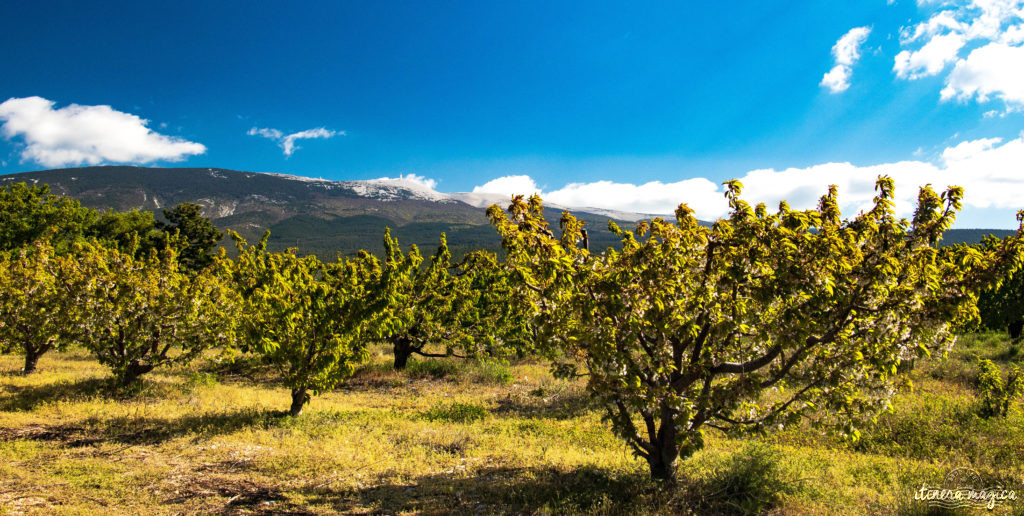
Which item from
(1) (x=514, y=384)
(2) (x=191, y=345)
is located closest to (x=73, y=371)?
(2) (x=191, y=345)

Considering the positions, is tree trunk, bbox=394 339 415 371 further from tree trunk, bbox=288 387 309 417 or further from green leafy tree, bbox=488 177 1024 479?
green leafy tree, bbox=488 177 1024 479

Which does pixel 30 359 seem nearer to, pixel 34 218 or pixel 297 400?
pixel 297 400

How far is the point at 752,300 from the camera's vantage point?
6.26 metres

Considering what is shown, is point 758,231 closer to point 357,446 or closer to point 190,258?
point 357,446

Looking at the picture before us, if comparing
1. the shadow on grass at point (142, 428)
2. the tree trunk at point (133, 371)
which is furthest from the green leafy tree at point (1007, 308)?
the tree trunk at point (133, 371)

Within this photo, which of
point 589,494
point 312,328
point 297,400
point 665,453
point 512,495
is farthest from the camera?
point 297,400

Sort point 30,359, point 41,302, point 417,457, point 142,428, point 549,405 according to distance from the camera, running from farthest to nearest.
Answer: point 30,359 → point 549,405 → point 41,302 → point 142,428 → point 417,457

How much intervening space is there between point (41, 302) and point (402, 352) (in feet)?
46.3

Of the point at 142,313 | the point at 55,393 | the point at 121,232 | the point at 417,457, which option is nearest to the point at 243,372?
the point at 55,393

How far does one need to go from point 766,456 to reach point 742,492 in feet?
4.11

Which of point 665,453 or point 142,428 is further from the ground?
point 665,453

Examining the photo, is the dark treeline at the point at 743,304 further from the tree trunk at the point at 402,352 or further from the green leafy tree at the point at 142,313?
the tree trunk at the point at 402,352

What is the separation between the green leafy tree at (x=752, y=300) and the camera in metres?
5.88

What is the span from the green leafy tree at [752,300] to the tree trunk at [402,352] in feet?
59.5
